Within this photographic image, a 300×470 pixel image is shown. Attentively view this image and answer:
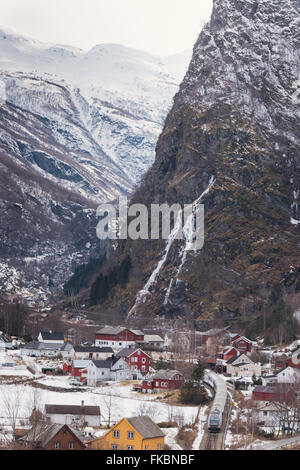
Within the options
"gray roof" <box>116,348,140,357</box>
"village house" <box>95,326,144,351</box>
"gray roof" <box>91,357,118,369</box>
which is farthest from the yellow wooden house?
"village house" <box>95,326,144,351</box>

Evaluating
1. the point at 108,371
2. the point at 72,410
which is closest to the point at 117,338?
the point at 108,371

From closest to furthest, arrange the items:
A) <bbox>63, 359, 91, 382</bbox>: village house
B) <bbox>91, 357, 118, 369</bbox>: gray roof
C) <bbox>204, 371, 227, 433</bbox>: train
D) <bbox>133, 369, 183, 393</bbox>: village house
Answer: <bbox>204, 371, 227, 433</bbox>: train < <bbox>133, 369, 183, 393</bbox>: village house < <bbox>63, 359, 91, 382</bbox>: village house < <bbox>91, 357, 118, 369</bbox>: gray roof

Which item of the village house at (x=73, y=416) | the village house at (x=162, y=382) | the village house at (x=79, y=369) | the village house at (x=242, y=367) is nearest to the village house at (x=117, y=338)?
the village house at (x=242, y=367)

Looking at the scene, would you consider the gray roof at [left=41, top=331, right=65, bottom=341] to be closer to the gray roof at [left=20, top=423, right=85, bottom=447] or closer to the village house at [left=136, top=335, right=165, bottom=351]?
the village house at [left=136, top=335, right=165, bottom=351]

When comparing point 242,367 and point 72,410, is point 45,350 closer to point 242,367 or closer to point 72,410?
point 242,367

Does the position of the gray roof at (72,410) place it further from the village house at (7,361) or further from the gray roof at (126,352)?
the gray roof at (126,352)
